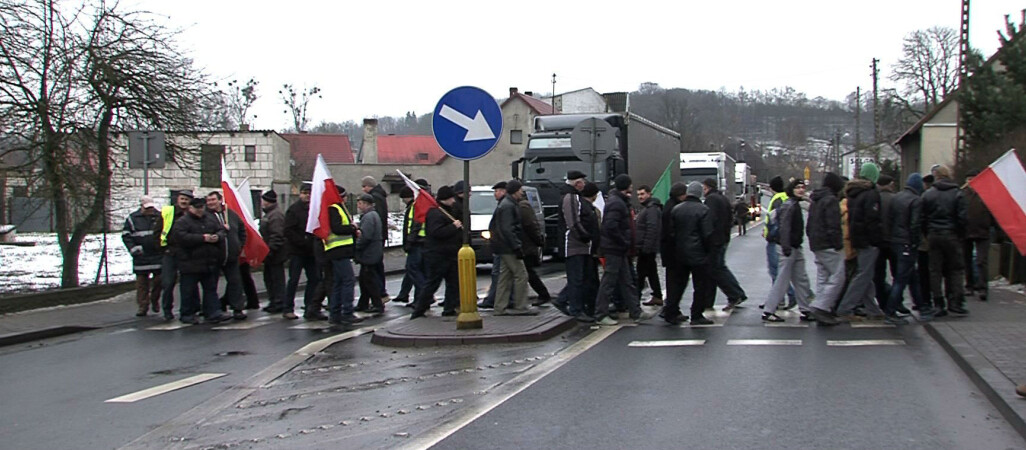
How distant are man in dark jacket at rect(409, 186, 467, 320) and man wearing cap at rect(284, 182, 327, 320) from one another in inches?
60.7

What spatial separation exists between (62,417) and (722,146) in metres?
70.3

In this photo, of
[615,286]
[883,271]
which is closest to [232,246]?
[615,286]

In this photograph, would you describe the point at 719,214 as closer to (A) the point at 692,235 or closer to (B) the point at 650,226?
(B) the point at 650,226

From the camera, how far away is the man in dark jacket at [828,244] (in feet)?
35.4

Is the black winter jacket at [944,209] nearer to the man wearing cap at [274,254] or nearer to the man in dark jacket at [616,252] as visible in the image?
the man in dark jacket at [616,252]

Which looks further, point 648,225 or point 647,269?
point 647,269

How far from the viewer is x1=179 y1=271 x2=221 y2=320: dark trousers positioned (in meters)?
12.7

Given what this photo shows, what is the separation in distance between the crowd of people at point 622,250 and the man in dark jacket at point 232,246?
0.02m

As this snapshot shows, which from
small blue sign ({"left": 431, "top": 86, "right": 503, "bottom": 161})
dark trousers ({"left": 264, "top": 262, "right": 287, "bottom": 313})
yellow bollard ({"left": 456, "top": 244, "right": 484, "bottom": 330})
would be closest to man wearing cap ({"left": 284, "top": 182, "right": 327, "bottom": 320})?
dark trousers ({"left": 264, "top": 262, "right": 287, "bottom": 313})

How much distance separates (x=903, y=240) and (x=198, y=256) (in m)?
8.78

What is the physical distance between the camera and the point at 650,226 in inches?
474

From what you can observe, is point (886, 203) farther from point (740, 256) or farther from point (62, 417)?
point (740, 256)

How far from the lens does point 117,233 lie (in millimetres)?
39031

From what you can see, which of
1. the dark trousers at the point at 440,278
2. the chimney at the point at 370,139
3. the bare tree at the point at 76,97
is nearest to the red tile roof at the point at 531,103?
the chimney at the point at 370,139
